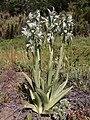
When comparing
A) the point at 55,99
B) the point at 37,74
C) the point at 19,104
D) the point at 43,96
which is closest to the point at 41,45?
the point at 37,74

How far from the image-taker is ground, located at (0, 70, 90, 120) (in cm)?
496

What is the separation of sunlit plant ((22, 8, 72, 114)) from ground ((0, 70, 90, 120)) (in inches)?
7.2

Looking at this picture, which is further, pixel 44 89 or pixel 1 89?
pixel 1 89

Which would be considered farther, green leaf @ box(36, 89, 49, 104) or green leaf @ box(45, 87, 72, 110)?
green leaf @ box(45, 87, 72, 110)

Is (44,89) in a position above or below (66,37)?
below

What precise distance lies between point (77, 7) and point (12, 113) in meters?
10.2

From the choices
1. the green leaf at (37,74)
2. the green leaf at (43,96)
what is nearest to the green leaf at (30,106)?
the green leaf at (43,96)

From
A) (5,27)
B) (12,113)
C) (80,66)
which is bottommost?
(5,27)

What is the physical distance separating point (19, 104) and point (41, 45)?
3.46 feet

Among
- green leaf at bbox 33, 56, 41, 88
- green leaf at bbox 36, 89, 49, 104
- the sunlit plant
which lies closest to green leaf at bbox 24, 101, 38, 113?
the sunlit plant

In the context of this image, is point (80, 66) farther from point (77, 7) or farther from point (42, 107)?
point (77, 7)

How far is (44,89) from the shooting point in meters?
5.13

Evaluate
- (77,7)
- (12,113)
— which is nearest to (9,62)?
(12,113)

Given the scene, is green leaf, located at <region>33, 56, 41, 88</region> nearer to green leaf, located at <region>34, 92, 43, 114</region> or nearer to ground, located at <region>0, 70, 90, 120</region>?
green leaf, located at <region>34, 92, 43, 114</region>
